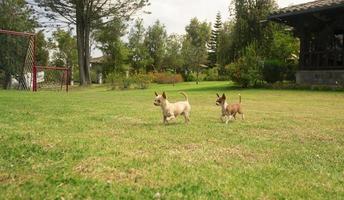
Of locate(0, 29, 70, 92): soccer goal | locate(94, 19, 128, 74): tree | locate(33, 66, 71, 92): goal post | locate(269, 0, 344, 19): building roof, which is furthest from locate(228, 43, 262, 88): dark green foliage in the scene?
locate(94, 19, 128, 74): tree

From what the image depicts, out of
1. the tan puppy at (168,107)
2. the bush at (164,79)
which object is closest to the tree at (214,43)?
the bush at (164,79)

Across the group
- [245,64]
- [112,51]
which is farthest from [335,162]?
[112,51]

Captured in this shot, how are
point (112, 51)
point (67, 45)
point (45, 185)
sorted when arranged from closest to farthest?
point (45, 185) < point (112, 51) < point (67, 45)

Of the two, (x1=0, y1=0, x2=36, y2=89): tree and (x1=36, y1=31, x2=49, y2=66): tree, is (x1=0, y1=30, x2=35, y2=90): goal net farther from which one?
(x1=36, y1=31, x2=49, y2=66): tree

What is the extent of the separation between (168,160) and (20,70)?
87.0ft

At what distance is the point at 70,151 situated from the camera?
6.02 m

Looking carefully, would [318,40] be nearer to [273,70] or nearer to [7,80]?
[273,70]

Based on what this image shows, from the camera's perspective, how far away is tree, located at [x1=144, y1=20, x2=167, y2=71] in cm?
6338

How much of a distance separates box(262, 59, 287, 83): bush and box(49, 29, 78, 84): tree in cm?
4086

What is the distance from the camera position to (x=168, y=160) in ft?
18.5

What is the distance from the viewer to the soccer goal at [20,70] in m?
28.8

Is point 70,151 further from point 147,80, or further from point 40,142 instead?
point 147,80

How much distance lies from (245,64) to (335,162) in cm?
2001

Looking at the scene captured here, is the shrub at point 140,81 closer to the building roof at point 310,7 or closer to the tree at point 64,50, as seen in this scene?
the building roof at point 310,7
